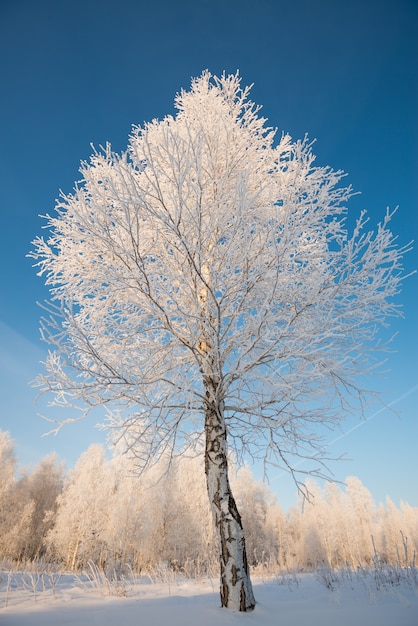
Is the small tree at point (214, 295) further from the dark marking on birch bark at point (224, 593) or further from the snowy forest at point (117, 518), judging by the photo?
the snowy forest at point (117, 518)

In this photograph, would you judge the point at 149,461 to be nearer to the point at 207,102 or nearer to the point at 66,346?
the point at 66,346

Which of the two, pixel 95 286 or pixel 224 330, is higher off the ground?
pixel 95 286

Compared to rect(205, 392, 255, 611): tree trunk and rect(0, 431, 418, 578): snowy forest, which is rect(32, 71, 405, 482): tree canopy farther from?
rect(0, 431, 418, 578): snowy forest

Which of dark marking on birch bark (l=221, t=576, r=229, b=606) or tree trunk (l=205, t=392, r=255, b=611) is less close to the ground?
tree trunk (l=205, t=392, r=255, b=611)

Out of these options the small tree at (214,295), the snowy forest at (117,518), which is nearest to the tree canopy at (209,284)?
the small tree at (214,295)

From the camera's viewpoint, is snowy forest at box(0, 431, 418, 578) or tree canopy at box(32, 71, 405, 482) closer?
tree canopy at box(32, 71, 405, 482)

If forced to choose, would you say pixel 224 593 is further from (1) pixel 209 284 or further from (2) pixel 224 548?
(1) pixel 209 284

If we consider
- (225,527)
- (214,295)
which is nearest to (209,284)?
(214,295)

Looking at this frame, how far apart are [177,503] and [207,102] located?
24.5 m

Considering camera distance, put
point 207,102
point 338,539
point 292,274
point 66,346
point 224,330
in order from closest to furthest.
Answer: point 66,346, point 224,330, point 292,274, point 207,102, point 338,539

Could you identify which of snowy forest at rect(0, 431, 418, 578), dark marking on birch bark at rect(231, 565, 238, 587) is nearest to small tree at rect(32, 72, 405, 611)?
dark marking on birch bark at rect(231, 565, 238, 587)

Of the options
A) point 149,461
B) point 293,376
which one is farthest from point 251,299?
point 149,461

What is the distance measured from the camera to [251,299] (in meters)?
4.09

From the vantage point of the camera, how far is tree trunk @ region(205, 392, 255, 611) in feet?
10.7
